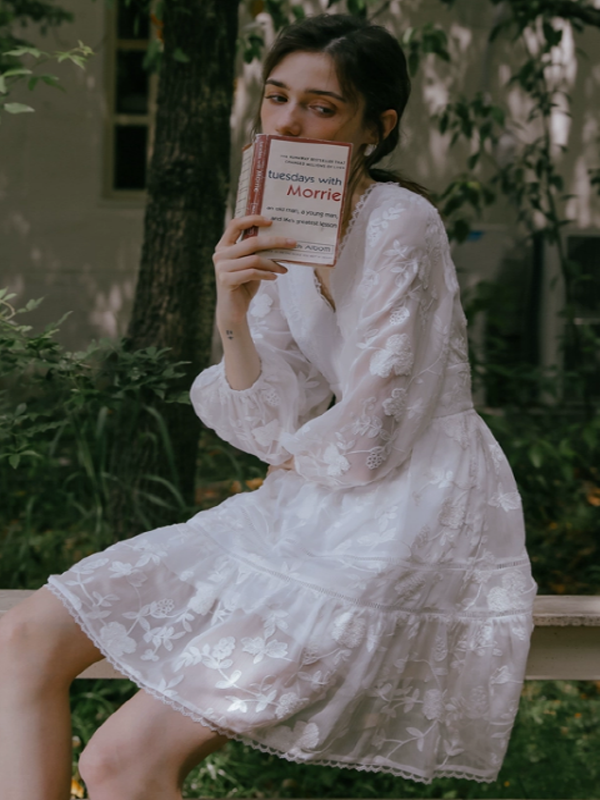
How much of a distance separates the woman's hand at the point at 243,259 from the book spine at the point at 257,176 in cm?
2

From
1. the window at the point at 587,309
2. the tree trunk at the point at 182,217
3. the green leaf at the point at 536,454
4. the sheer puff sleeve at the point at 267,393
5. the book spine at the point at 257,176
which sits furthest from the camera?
the window at the point at 587,309

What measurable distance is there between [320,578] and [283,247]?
1.93 ft

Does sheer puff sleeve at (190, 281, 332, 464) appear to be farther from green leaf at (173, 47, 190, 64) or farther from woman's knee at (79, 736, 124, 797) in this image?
green leaf at (173, 47, 190, 64)

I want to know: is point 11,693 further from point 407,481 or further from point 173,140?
point 173,140

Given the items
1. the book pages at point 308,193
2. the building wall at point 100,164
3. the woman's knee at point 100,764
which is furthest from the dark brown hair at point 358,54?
the building wall at point 100,164

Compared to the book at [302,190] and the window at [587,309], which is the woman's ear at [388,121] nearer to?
the book at [302,190]

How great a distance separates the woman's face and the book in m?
0.13

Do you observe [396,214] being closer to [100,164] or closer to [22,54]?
[22,54]

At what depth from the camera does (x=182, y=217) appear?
10.0 feet

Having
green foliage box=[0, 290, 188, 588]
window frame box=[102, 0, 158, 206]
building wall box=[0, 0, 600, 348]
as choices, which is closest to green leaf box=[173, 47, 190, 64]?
green foliage box=[0, 290, 188, 588]

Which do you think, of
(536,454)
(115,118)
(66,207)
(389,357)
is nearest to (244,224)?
(389,357)

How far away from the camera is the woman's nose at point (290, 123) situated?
1.71 metres

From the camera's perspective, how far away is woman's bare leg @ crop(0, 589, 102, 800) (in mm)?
1500

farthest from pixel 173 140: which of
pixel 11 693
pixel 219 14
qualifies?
pixel 11 693
